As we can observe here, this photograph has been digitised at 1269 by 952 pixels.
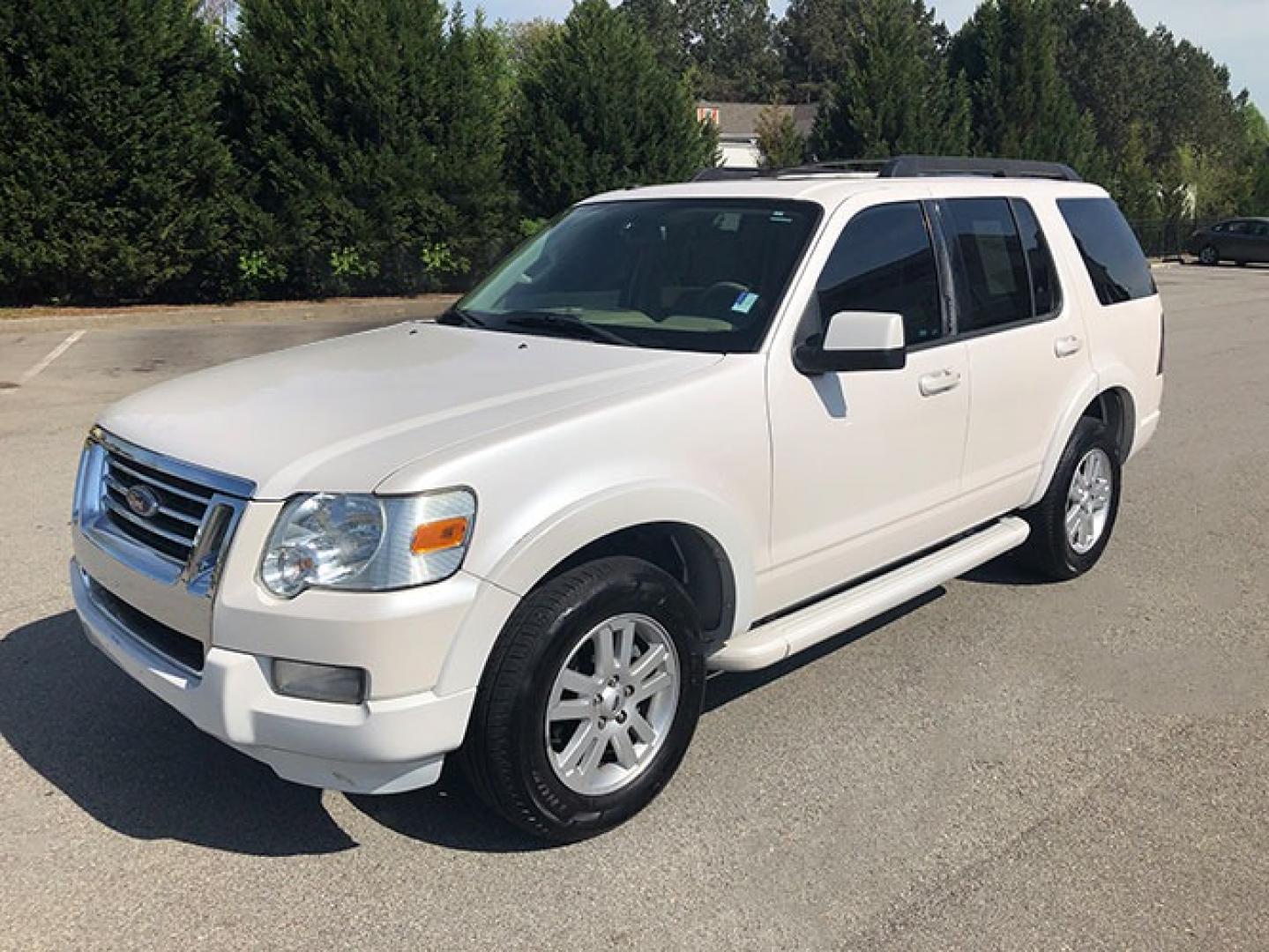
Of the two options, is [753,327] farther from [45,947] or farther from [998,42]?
[998,42]

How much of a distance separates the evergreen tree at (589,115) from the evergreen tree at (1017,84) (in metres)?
13.0

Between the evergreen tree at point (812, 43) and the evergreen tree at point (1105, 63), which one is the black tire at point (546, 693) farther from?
the evergreen tree at point (812, 43)

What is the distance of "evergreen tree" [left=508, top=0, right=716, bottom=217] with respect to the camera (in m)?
20.0

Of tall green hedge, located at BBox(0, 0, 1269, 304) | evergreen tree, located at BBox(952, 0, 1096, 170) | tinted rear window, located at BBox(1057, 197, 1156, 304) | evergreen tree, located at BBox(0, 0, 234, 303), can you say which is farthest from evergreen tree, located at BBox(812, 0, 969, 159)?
tinted rear window, located at BBox(1057, 197, 1156, 304)

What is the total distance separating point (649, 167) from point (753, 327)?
17.8 m

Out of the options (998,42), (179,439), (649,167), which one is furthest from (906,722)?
(998,42)

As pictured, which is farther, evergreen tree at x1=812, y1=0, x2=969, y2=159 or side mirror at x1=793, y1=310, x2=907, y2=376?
evergreen tree at x1=812, y1=0, x2=969, y2=159

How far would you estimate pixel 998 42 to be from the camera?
97.8 ft

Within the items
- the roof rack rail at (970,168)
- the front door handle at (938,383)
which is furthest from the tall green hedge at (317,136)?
the front door handle at (938,383)

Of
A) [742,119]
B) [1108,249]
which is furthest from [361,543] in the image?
[742,119]

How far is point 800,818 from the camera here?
3316 millimetres

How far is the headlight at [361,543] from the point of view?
2721mm

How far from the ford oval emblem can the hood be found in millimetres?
124

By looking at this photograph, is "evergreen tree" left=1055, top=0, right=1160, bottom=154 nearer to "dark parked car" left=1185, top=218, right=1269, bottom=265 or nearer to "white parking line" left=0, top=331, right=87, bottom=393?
"dark parked car" left=1185, top=218, right=1269, bottom=265
